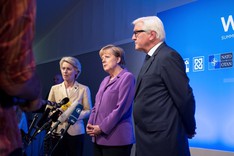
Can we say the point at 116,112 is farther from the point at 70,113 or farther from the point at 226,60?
the point at 226,60

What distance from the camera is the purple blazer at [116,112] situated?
2766mm

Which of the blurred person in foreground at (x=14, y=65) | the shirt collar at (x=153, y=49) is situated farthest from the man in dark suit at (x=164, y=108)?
the blurred person in foreground at (x=14, y=65)

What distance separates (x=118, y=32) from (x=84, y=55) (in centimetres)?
122

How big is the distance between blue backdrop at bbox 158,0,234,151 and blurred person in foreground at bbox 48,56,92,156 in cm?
117

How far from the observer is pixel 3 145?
0.82 meters

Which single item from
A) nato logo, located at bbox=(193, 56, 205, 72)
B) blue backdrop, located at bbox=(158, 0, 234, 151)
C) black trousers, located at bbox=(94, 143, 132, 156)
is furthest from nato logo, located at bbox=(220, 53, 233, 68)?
black trousers, located at bbox=(94, 143, 132, 156)

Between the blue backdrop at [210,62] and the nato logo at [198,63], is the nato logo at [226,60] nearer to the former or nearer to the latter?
the blue backdrop at [210,62]

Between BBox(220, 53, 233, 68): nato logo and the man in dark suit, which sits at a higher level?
BBox(220, 53, 233, 68): nato logo

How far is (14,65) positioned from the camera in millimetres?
778

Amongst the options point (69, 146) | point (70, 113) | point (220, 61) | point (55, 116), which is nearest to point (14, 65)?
point (55, 116)

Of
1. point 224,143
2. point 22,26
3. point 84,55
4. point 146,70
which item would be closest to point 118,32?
point 84,55

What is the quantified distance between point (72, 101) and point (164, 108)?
4.89 ft

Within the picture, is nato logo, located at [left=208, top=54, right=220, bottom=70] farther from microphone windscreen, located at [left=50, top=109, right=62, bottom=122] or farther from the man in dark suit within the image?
microphone windscreen, located at [left=50, top=109, right=62, bottom=122]

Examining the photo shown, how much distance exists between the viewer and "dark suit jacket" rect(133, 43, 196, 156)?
2143mm
